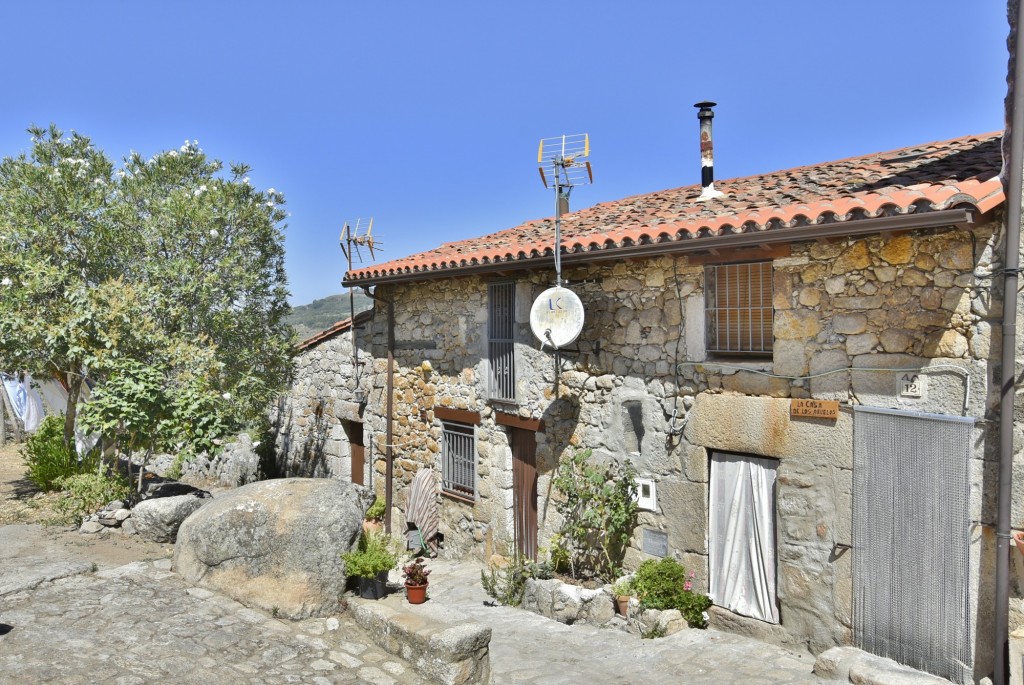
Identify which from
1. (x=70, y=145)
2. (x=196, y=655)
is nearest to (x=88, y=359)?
(x=70, y=145)

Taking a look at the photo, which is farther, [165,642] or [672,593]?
[672,593]

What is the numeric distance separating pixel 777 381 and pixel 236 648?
5151mm

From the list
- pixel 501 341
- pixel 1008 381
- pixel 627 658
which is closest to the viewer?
pixel 1008 381

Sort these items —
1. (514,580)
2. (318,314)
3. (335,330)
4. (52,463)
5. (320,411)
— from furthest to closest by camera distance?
(318,314) < (320,411) < (335,330) < (52,463) < (514,580)

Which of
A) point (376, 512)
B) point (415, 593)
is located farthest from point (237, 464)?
point (415, 593)

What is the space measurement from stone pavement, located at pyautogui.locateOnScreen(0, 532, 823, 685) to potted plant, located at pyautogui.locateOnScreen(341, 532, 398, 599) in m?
0.37

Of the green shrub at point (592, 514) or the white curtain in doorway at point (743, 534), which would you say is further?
the green shrub at point (592, 514)

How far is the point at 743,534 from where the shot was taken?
7465 millimetres

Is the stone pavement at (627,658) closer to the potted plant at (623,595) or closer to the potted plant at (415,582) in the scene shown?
the potted plant at (623,595)

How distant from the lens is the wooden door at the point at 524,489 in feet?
33.2

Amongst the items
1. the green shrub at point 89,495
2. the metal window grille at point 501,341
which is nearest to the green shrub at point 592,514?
the metal window grille at point 501,341

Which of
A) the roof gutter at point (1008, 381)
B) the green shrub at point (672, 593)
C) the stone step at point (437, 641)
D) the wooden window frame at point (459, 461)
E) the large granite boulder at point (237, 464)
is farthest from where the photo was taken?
the large granite boulder at point (237, 464)

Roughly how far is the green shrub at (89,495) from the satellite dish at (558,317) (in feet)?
19.1

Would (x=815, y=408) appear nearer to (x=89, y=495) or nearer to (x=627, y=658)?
(x=627, y=658)
